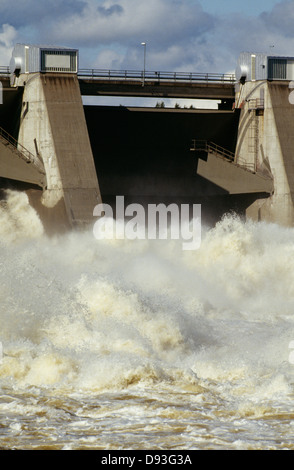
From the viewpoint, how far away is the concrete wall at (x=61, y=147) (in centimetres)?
2266

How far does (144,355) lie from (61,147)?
12.5 meters

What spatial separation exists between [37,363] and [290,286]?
11483mm

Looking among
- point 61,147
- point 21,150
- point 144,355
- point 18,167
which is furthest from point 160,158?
point 144,355

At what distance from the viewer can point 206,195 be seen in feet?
87.0

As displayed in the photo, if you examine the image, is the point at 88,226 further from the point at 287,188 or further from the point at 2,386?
the point at 2,386

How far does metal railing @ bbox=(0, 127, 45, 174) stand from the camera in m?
→ 23.5

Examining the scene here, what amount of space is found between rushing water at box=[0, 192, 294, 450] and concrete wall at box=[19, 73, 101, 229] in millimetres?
1776

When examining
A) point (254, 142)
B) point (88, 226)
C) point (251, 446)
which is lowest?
point (251, 446)

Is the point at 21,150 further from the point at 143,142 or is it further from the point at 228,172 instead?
the point at 228,172

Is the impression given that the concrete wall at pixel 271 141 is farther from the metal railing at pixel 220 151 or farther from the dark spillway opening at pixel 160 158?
the dark spillway opening at pixel 160 158

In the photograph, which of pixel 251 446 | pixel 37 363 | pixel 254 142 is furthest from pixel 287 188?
pixel 251 446

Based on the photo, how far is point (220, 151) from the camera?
26.5 metres

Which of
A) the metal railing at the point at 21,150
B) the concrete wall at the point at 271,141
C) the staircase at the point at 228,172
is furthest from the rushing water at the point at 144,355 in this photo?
the staircase at the point at 228,172
